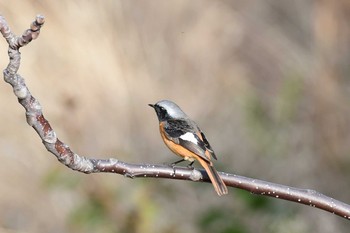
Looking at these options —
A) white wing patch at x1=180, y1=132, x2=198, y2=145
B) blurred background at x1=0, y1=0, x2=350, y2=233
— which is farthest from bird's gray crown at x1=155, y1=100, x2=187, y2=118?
blurred background at x1=0, y1=0, x2=350, y2=233

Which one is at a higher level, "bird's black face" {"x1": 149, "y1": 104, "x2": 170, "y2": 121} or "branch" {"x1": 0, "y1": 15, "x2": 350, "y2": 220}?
"branch" {"x1": 0, "y1": 15, "x2": 350, "y2": 220}

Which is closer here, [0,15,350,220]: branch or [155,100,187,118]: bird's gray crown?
[0,15,350,220]: branch

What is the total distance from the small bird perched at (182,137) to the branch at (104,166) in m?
0.29

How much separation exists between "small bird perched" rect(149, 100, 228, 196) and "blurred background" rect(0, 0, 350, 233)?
220cm

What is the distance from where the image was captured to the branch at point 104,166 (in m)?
1.82

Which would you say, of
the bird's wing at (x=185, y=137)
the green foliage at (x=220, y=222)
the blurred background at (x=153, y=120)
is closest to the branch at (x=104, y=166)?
the bird's wing at (x=185, y=137)

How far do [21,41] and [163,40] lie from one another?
5.57 m

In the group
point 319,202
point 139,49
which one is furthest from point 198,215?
point 319,202

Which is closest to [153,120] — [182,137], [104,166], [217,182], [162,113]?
[162,113]

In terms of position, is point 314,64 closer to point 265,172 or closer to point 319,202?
point 265,172

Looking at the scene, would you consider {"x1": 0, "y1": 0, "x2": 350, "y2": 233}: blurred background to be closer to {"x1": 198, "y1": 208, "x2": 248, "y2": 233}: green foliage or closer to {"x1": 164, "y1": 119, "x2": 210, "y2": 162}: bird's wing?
{"x1": 198, "y1": 208, "x2": 248, "y2": 233}: green foliage

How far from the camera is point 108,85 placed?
6.62 metres

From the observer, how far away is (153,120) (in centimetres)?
678

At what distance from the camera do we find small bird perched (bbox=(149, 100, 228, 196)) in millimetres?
2918
